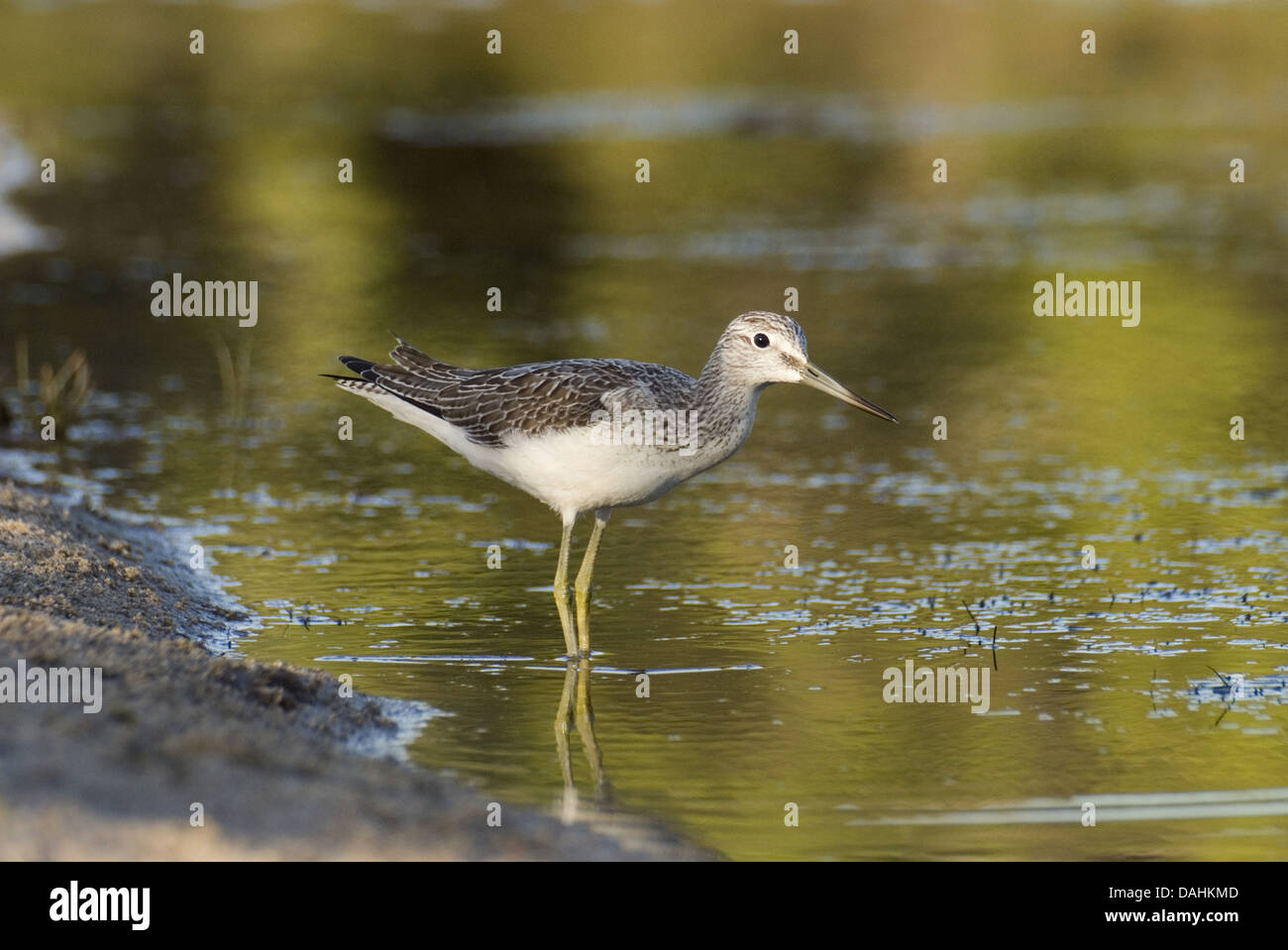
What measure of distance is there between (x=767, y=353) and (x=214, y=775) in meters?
4.09

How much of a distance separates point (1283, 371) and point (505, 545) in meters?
8.13

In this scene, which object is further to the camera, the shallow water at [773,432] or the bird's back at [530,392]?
the bird's back at [530,392]

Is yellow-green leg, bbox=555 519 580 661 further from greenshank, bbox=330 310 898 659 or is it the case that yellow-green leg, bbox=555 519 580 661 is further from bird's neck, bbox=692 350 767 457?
bird's neck, bbox=692 350 767 457

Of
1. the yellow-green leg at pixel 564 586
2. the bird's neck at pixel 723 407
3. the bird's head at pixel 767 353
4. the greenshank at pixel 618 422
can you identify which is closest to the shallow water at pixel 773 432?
the yellow-green leg at pixel 564 586

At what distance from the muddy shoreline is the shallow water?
582 millimetres

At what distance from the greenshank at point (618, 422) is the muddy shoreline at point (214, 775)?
164cm

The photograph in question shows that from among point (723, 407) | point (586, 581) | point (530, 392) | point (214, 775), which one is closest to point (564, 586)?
point (586, 581)

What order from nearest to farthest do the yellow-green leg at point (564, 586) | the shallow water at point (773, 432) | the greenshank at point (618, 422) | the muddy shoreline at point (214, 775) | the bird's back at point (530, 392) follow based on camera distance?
1. the muddy shoreline at point (214, 775)
2. the shallow water at point (773, 432)
3. the greenshank at point (618, 422)
4. the bird's back at point (530, 392)
5. the yellow-green leg at point (564, 586)

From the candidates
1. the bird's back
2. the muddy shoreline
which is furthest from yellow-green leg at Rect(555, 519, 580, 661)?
the muddy shoreline

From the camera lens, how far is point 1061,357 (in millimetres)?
18078

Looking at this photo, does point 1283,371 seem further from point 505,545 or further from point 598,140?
point 598,140

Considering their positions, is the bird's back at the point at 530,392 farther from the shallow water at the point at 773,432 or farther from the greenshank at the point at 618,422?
the shallow water at the point at 773,432

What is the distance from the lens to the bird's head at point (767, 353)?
395 inches

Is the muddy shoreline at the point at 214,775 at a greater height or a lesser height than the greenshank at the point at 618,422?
lesser
